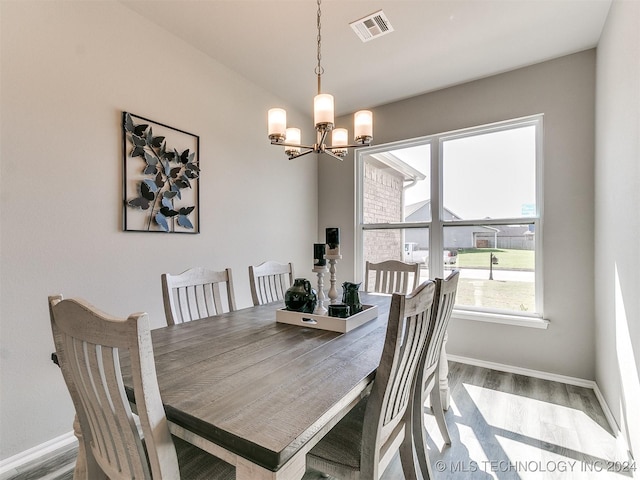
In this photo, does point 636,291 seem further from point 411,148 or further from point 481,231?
point 411,148

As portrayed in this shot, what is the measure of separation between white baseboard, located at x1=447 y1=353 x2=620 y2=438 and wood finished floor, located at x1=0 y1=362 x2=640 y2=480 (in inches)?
1.7

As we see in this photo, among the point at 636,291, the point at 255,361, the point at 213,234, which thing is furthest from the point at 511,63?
the point at 255,361

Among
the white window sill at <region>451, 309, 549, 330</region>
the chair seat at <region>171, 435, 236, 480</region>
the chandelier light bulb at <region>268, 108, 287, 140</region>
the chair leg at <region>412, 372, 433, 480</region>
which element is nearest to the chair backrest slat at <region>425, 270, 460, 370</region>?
the chair leg at <region>412, 372, 433, 480</region>

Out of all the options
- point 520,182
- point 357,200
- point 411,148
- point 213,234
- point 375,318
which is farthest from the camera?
point 357,200

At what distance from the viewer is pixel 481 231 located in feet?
Result: 10.3

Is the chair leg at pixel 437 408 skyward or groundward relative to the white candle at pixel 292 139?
groundward

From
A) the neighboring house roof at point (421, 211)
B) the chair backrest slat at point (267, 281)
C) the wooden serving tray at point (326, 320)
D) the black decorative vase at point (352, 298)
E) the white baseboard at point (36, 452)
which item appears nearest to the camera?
the wooden serving tray at point (326, 320)

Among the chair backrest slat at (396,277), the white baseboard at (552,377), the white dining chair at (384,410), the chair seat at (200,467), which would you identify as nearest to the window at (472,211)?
the white baseboard at (552,377)

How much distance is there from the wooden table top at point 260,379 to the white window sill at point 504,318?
6.05ft

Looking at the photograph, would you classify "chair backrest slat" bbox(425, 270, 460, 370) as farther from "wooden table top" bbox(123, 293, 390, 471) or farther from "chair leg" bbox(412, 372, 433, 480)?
"wooden table top" bbox(123, 293, 390, 471)

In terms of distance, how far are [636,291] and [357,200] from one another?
8.61 feet

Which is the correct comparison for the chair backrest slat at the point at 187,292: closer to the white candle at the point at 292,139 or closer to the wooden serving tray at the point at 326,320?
the wooden serving tray at the point at 326,320

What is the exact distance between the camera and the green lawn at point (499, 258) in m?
2.92

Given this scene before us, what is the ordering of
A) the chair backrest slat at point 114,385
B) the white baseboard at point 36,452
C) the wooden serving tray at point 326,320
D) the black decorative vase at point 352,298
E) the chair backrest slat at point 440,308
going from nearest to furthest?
the chair backrest slat at point 114,385, the chair backrest slat at point 440,308, the wooden serving tray at point 326,320, the white baseboard at point 36,452, the black decorative vase at point 352,298
